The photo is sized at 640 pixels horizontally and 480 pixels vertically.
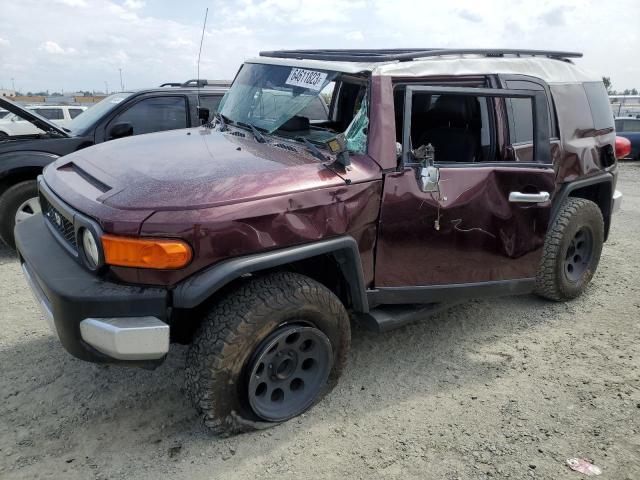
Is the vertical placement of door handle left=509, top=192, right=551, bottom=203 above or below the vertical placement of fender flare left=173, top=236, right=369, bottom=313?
above

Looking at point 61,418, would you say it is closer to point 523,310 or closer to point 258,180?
point 258,180

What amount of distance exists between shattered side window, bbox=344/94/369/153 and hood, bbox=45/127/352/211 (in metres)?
0.27

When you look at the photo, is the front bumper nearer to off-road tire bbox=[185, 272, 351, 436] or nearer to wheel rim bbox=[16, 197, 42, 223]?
off-road tire bbox=[185, 272, 351, 436]

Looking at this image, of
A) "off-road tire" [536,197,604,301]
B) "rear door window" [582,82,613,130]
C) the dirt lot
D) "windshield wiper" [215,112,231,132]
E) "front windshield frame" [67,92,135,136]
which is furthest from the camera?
"front windshield frame" [67,92,135,136]

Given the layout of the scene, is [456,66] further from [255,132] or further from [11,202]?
[11,202]

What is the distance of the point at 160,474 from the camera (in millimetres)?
2605

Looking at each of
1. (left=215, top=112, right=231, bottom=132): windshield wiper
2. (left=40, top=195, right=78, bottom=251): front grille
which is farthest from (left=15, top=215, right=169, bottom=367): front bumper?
(left=215, top=112, right=231, bottom=132): windshield wiper

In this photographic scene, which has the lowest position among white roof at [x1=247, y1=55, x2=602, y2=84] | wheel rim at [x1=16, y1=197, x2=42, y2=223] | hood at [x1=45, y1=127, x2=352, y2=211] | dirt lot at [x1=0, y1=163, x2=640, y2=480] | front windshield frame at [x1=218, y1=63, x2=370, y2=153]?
dirt lot at [x1=0, y1=163, x2=640, y2=480]

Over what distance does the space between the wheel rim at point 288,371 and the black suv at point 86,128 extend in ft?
8.40

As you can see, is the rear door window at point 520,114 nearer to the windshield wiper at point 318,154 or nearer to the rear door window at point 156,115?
the windshield wiper at point 318,154

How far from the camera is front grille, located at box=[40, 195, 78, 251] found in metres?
2.93

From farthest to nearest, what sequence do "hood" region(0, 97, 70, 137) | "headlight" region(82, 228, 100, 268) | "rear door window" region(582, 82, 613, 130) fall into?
1. "hood" region(0, 97, 70, 137)
2. "rear door window" region(582, 82, 613, 130)
3. "headlight" region(82, 228, 100, 268)

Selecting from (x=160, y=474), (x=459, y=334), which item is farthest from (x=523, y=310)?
(x=160, y=474)

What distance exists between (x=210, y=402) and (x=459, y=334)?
2138mm
